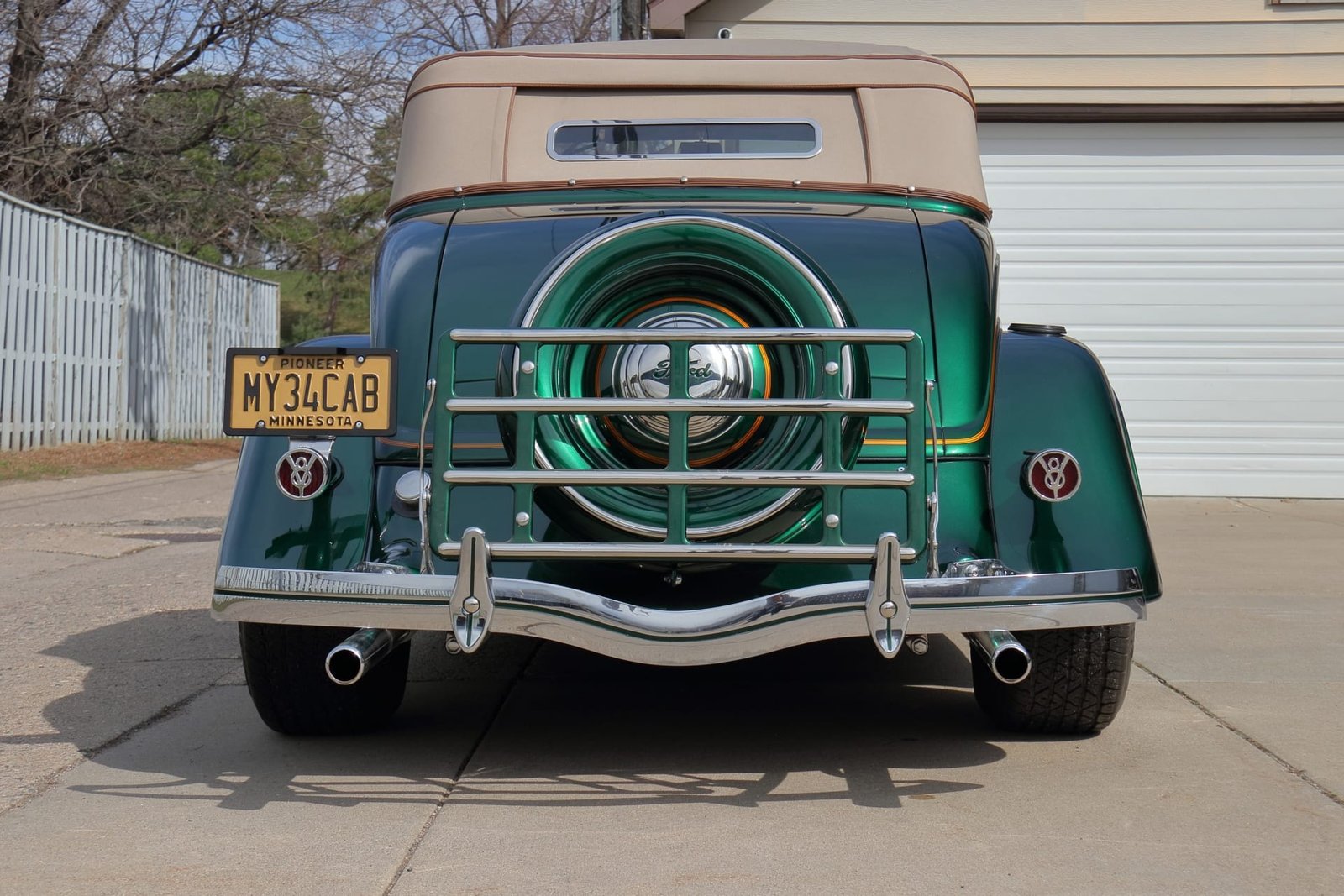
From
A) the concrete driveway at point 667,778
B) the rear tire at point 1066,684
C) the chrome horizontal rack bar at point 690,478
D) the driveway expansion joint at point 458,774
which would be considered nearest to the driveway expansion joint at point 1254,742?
the concrete driveway at point 667,778

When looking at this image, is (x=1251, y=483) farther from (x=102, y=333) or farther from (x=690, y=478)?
(x=102, y=333)

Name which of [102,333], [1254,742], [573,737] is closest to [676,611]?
[573,737]

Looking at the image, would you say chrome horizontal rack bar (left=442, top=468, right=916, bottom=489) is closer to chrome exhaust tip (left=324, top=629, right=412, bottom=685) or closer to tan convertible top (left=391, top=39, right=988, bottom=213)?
chrome exhaust tip (left=324, top=629, right=412, bottom=685)

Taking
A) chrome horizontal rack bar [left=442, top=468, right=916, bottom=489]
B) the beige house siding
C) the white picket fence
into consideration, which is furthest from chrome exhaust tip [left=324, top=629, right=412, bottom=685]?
the white picket fence

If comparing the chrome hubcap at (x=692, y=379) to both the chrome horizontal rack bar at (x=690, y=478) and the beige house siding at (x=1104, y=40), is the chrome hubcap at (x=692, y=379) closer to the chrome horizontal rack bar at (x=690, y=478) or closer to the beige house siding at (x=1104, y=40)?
the chrome horizontal rack bar at (x=690, y=478)

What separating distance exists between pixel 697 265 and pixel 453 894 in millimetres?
1606

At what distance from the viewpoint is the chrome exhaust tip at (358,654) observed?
133 inches

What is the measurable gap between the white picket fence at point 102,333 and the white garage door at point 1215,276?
900cm

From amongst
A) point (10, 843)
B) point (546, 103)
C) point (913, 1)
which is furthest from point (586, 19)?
point (10, 843)

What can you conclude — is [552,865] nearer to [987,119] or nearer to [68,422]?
[987,119]

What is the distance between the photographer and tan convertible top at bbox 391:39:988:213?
453 cm

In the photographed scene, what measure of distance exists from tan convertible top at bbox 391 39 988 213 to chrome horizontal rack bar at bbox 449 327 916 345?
1.35m

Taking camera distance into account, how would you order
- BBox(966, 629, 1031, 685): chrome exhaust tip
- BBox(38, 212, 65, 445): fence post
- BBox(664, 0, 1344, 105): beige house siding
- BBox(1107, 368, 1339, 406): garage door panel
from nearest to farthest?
BBox(966, 629, 1031, 685): chrome exhaust tip → BBox(664, 0, 1344, 105): beige house siding → BBox(1107, 368, 1339, 406): garage door panel → BBox(38, 212, 65, 445): fence post

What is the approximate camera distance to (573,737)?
4.05m
